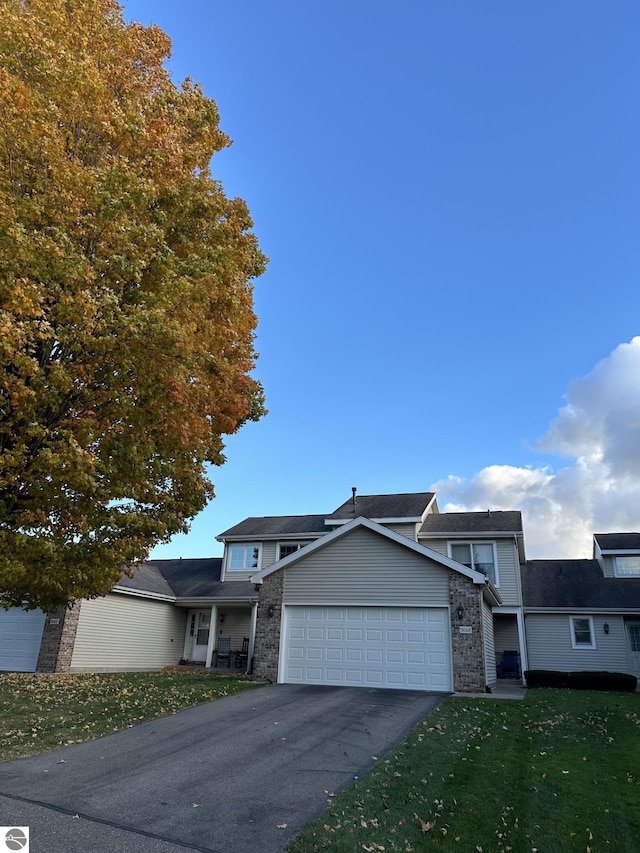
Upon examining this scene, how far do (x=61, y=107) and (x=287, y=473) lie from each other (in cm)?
1519

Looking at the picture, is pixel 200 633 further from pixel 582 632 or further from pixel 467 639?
pixel 582 632

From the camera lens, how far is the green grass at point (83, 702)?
29.1ft

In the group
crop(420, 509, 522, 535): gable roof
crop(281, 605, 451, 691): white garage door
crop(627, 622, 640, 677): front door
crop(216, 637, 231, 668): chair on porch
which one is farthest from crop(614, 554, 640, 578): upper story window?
crop(216, 637, 231, 668): chair on porch

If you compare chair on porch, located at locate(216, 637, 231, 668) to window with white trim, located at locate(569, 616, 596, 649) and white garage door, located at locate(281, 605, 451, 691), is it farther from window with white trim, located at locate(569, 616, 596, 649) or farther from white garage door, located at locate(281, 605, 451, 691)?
window with white trim, located at locate(569, 616, 596, 649)

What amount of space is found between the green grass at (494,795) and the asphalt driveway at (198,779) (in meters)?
0.49

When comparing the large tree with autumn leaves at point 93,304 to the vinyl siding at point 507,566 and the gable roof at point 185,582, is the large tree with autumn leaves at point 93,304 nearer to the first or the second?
A: the gable roof at point 185,582

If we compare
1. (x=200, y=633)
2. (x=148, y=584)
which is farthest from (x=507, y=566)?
(x=148, y=584)

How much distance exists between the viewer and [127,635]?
67.2 feet

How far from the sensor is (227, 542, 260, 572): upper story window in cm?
2520

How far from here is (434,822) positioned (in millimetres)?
5402

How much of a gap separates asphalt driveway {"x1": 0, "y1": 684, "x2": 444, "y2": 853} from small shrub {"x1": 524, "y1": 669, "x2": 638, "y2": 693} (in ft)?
30.6

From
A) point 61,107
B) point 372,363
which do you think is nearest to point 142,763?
point 61,107

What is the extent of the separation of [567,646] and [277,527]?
44.6 ft

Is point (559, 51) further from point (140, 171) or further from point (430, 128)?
point (140, 171)
